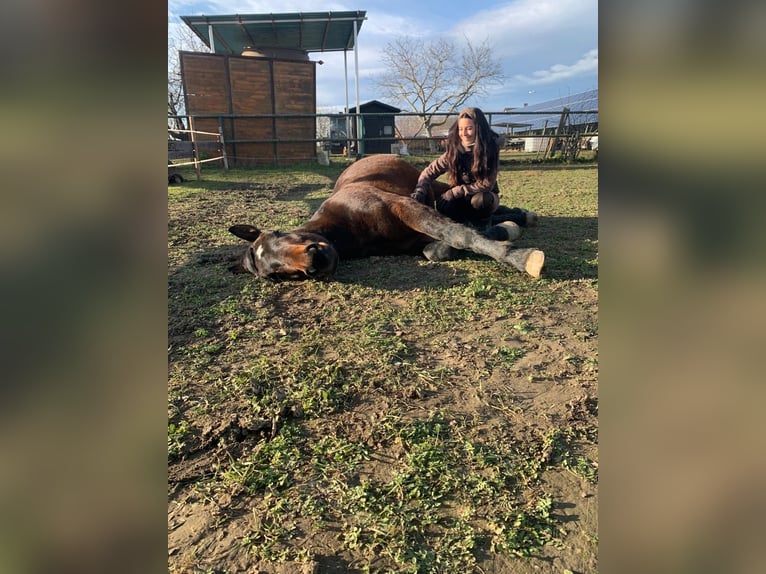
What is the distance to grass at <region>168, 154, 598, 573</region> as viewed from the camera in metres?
1.25

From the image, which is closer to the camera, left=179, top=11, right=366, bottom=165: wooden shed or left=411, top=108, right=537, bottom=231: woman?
left=411, top=108, right=537, bottom=231: woman

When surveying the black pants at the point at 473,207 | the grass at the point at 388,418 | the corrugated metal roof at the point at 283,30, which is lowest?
the grass at the point at 388,418

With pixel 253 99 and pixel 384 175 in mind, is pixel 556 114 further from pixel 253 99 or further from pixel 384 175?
pixel 384 175

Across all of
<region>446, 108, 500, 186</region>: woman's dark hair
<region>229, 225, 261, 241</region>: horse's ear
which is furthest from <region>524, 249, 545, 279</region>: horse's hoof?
<region>229, 225, 261, 241</region>: horse's ear

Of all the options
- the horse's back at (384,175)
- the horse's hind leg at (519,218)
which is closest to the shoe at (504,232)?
the horse's hind leg at (519,218)

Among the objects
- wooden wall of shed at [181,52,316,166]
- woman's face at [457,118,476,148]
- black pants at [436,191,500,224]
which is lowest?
black pants at [436,191,500,224]

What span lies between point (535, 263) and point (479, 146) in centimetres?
161

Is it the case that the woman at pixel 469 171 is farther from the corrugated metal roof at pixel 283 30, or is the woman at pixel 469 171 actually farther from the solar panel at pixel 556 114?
the corrugated metal roof at pixel 283 30

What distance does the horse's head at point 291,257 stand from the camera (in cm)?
346

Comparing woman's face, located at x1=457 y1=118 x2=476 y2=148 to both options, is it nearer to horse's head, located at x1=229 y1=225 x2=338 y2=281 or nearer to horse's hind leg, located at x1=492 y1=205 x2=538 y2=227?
horse's hind leg, located at x1=492 y1=205 x2=538 y2=227

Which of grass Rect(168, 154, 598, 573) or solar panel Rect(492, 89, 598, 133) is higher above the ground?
solar panel Rect(492, 89, 598, 133)

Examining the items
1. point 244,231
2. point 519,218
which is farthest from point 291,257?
point 519,218
